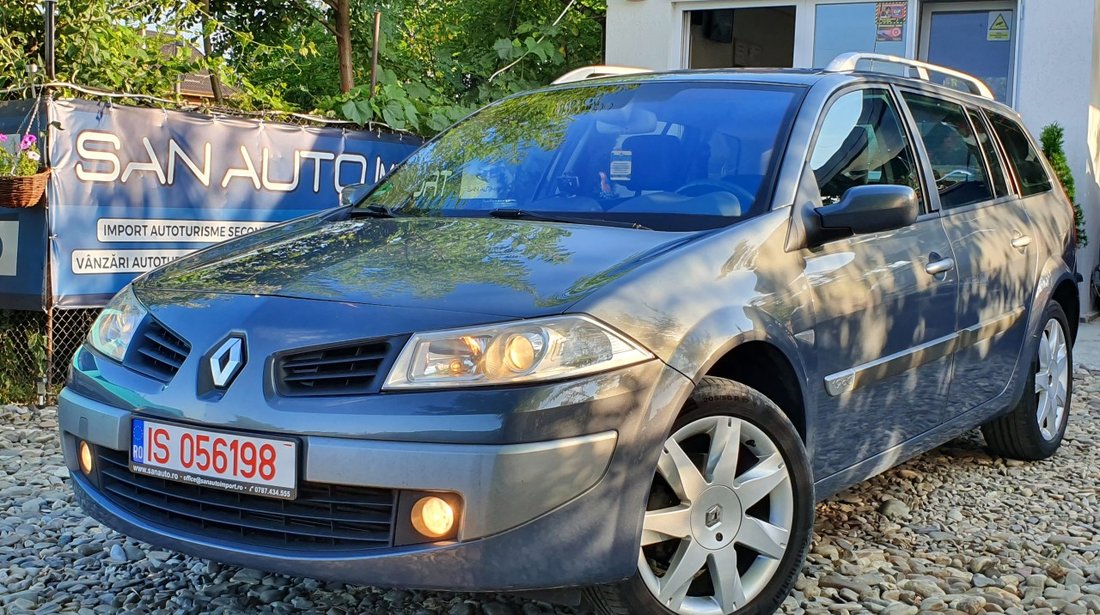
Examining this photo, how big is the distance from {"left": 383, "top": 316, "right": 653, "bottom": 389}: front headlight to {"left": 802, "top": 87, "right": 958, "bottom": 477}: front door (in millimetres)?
946

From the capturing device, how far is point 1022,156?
5.19 meters

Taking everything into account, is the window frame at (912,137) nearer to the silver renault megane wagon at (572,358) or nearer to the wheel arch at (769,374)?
the silver renault megane wagon at (572,358)

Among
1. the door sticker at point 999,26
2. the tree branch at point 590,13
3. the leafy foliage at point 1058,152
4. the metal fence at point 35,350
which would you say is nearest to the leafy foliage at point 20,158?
the metal fence at point 35,350

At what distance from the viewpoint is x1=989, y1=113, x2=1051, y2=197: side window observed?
5.04 metres

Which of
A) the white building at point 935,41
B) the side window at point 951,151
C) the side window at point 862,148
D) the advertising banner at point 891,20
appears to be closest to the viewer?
the side window at point 862,148

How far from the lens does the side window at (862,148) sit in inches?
142

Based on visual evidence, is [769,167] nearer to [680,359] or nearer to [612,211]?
[612,211]

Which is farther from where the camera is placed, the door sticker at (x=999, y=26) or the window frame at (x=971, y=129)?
the door sticker at (x=999, y=26)

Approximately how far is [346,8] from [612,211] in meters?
10.7

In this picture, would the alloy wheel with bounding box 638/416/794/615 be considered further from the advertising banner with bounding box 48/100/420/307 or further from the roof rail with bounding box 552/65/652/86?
the advertising banner with bounding box 48/100/420/307

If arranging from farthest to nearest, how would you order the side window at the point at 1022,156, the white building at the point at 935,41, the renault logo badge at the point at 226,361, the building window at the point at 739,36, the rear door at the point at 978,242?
the building window at the point at 739,36 < the white building at the point at 935,41 < the side window at the point at 1022,156 < the rear door at the point at 978,242 < the renault logo badge at the point at 226,361

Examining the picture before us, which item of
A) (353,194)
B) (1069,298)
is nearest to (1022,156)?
(1069,298)

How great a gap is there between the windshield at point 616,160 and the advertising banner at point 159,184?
2.52 metres

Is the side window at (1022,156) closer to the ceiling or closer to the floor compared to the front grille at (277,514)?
closer to the ceiling
